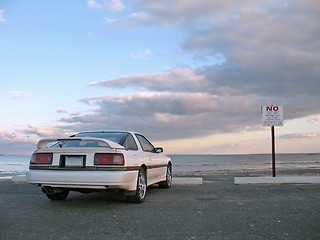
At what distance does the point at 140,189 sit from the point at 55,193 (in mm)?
A: 1864

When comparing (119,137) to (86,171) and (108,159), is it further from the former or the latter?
(86,171)

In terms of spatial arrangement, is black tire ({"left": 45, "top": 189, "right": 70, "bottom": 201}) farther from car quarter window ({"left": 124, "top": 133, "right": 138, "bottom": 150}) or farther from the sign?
the sign

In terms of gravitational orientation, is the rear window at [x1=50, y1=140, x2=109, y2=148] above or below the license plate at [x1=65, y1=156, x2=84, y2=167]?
above

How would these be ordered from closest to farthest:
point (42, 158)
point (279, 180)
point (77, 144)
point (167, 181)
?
point (42, 158) < point (77, 144) < point (167, 181) < point (279, 180)

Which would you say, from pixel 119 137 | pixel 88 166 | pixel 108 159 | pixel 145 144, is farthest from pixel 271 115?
pixel 88 166

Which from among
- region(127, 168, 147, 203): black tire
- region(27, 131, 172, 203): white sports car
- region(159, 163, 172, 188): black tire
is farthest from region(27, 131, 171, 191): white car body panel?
region(159, 163, 172, 188): black tire

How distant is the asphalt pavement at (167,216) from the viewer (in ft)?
15.1

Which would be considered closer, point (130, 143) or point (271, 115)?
point (130, 143)

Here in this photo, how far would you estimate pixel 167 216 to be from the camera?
227 inches

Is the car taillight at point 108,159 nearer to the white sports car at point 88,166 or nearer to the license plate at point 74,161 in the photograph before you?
the white sports car at point 88,166

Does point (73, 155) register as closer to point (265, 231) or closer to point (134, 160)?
point (134, 160)

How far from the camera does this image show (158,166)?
9.05 metres

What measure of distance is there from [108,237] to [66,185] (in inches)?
96.2

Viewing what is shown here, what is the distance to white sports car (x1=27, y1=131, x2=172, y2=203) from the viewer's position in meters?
6.48
